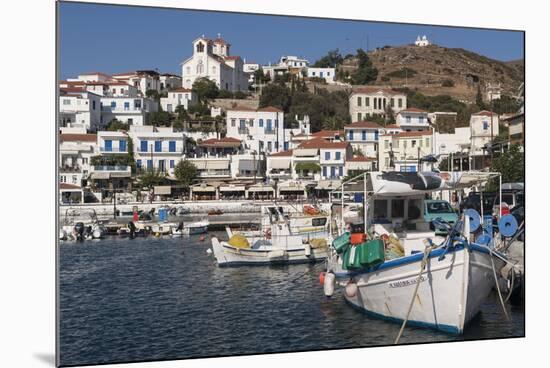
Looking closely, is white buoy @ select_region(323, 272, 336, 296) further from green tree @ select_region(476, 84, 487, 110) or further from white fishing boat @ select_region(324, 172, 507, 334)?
green tree @ select_region(476, 84, 487, 110)

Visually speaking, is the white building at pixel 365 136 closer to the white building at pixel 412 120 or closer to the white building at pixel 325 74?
the white building at pixel 412 120

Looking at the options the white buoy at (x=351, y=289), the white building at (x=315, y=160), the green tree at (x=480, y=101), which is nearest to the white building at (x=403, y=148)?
the white building at (x=315, y=160)

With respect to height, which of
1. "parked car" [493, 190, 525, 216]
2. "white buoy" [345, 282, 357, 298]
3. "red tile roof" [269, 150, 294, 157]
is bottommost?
"white buoy" [345, 282, 357, 298]

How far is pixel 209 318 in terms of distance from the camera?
8.67 m

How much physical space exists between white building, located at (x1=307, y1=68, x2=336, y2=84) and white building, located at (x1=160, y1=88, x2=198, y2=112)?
11.0 ft

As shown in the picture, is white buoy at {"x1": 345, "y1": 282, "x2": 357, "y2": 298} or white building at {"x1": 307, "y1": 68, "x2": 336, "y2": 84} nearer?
white buoy at {"x1": 345, "y1": 282, "x2": 357, "y2": 298}

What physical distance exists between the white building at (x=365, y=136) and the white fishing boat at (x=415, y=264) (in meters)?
4.54

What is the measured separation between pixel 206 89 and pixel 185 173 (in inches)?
128

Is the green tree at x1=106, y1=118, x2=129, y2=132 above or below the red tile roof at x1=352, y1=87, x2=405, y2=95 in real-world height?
below

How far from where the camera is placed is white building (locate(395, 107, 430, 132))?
1606cm

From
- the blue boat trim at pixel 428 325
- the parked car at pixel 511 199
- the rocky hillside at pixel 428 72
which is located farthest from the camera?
the rocky hillside at pixel 428 72

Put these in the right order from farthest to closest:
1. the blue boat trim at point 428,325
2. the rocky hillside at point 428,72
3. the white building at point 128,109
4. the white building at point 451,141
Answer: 1. the white building at point 128,109
2. the rocky hillside at point 428,72
3. the white building at point 451,141
4. the blue boat trim at point 428,325

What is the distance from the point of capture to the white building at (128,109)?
20359 mm

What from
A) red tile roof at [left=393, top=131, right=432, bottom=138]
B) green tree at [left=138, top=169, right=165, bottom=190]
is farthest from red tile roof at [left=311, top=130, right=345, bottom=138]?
green tree at [left=138, top=169, right=165, bottom=190]
